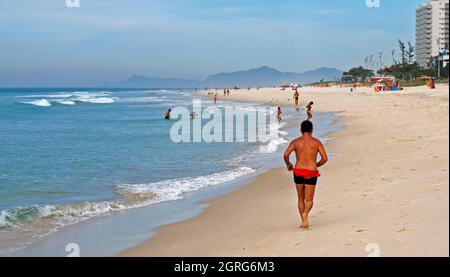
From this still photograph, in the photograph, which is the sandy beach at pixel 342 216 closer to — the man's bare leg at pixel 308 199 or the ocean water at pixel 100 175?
the man's bare leg at pixel 308 199

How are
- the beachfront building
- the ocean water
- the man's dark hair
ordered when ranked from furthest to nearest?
the beachfront building, the ocean water, the man's dark hair

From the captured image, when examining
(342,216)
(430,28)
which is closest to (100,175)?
(342,216)

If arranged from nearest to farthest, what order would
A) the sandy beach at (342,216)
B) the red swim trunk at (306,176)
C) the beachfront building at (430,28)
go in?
the sandy beach at (342,216)
the red swim trunk at (306,176)
the beachfront building at (430,28)

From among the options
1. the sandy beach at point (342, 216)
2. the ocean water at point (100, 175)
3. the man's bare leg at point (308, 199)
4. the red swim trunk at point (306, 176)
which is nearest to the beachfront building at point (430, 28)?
the ocean water at point (100, 175)

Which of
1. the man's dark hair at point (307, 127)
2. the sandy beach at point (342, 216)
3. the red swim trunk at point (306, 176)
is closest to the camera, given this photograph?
the sandy beach at point (342, 216)

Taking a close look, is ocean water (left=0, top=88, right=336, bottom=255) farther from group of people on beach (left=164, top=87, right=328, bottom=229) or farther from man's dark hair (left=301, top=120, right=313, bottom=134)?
man's dark hair (left=301, top=120, right=313, bottom=134)

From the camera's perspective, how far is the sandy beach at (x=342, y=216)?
5742 millimetres

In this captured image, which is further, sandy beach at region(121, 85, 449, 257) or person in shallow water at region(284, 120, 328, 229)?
person in shallow water at region(284, 120, 328, 229)

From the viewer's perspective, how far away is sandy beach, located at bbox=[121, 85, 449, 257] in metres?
5.74

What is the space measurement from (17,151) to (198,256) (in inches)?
685

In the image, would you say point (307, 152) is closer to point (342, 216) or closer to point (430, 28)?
point (342, 216)

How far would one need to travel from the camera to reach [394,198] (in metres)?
7.89

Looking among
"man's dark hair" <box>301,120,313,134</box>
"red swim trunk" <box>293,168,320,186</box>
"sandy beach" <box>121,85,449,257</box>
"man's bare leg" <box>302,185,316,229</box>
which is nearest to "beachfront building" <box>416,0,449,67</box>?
"sandy beach" <box>121,85,449,257</box>

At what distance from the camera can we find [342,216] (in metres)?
7.48
